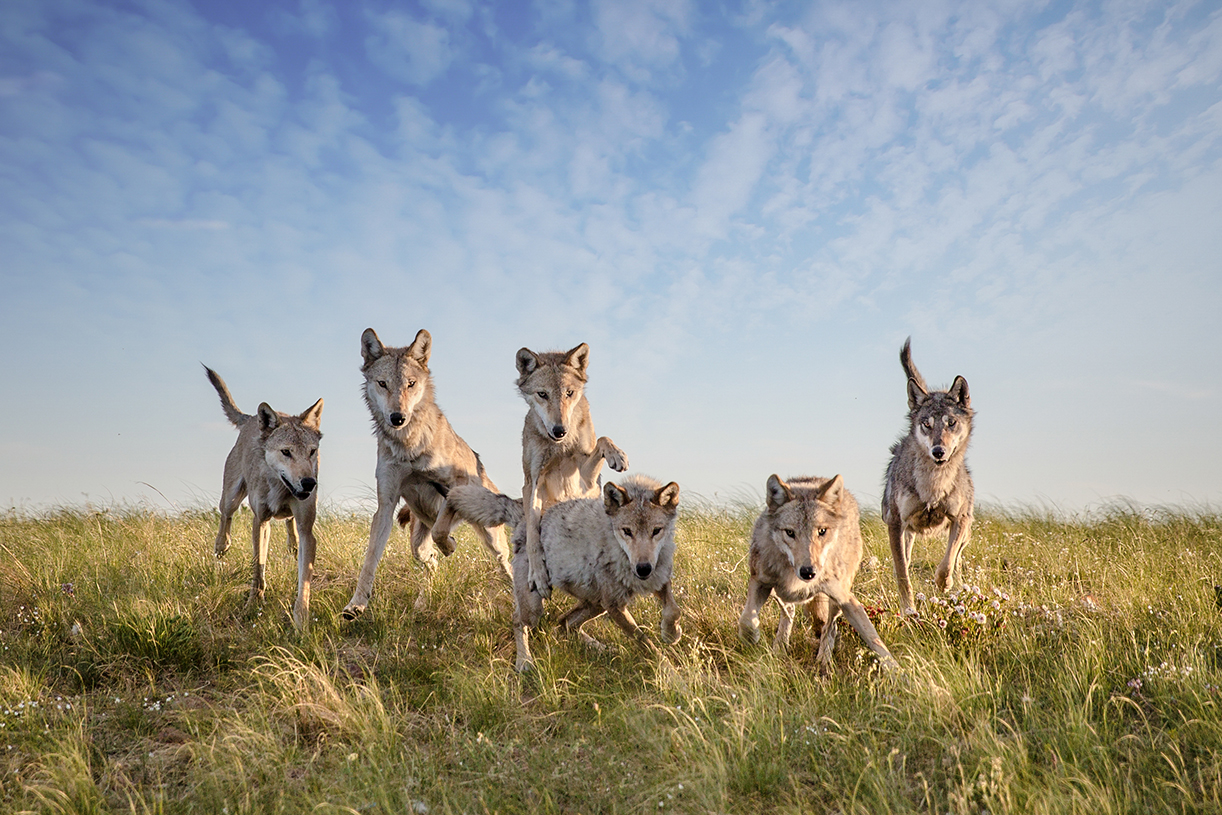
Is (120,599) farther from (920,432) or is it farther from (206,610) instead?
(920,432)

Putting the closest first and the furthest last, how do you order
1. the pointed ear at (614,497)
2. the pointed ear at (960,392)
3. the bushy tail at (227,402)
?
the pointed ear at (614,497) < the pointed ear at (960,392) < the bushy tail at (227,402)

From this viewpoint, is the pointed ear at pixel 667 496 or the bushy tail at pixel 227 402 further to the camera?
the bushy tail at pixel 227 402

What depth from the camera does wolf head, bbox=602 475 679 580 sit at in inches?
229

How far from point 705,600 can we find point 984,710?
10.1ft

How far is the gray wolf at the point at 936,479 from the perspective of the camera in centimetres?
748

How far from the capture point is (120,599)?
23.6 feet

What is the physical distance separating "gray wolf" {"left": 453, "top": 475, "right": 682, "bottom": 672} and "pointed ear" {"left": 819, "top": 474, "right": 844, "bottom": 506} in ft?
3.93

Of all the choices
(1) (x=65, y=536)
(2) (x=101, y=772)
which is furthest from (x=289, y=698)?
(1) (x=65, y=536)

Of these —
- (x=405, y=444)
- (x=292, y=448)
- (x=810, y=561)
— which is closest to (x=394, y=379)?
(x=405, y=444)

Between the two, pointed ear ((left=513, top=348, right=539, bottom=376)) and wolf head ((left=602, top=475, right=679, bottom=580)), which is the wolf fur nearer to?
wolf head ((left=602, top=475, right=679, bottom=580))

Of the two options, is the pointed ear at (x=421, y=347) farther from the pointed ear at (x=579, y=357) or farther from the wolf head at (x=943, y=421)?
the wolf head at (x=943, y=421)

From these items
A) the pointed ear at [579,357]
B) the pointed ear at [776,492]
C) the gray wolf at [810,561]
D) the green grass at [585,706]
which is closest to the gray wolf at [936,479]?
the green grass at [585,706]

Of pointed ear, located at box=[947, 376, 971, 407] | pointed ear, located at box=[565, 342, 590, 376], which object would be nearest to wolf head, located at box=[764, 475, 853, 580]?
pointed ear, located at box=[947, 376, 971, 407]

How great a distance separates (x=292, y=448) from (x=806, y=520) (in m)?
4.87
